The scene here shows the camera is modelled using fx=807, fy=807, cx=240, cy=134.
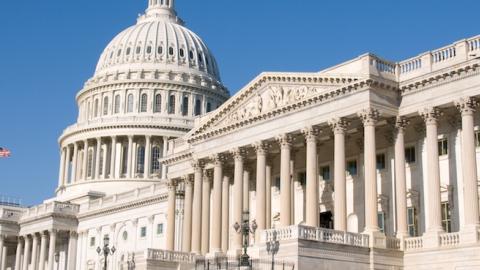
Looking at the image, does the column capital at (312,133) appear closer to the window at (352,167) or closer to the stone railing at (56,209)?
the window at (352,167)

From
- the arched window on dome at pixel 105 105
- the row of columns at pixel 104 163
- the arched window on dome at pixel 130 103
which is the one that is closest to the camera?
the row of columns at pixel 104 163

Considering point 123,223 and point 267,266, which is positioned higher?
point 123,223

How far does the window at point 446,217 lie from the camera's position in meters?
53.8

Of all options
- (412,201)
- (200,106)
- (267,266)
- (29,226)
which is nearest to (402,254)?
(412,201)

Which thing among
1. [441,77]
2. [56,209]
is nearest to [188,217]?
[441,77]

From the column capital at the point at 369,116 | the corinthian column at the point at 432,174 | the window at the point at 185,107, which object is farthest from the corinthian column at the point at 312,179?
the window at the point at 185,107

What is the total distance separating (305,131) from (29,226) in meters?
65.1

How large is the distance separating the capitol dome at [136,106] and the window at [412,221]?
218 feet

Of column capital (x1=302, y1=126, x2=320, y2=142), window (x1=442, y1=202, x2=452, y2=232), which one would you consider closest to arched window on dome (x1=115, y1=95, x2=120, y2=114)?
column capital (x1=302, y1=126, x2=320, y2=142)

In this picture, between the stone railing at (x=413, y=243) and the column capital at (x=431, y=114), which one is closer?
the stone railing at (x=413, y=243)

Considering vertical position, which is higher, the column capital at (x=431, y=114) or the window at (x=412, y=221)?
the column capital at (x=431, y=114)

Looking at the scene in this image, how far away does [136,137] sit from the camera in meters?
126

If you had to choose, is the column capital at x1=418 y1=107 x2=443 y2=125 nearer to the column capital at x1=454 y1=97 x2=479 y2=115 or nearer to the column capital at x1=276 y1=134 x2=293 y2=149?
the column capital at x1=454 y1=97 x2=479 y2=115

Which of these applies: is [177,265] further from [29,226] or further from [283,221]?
[29,226]
